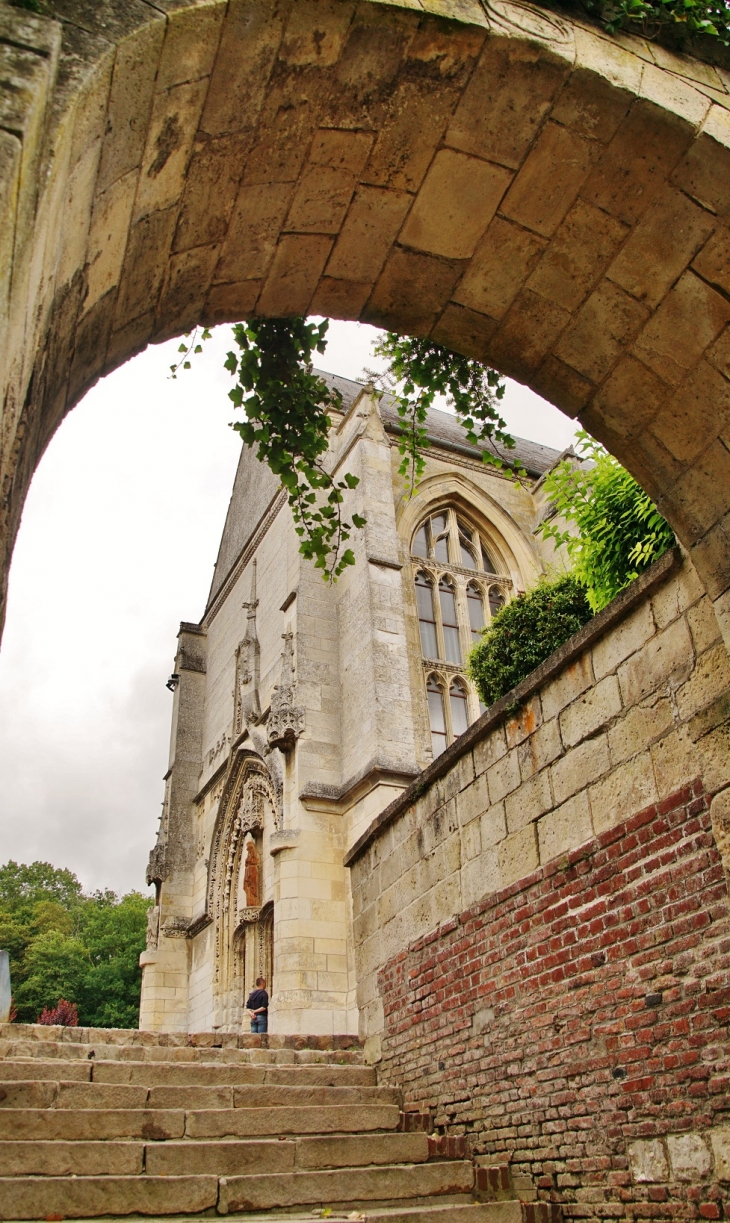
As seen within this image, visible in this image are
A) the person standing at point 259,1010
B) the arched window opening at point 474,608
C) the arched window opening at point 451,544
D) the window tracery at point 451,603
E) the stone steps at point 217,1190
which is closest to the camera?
the stone steps at point 217,1190

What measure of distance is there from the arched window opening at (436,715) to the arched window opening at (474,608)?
150cm

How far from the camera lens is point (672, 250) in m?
2.85

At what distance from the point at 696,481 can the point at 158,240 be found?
6.36ft

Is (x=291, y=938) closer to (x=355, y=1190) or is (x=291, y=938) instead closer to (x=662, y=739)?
(x=355, y=1190)

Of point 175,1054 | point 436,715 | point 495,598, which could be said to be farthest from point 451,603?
point 175,1054

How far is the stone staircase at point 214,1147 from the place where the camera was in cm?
379

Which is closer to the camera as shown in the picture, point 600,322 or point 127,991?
point 600,322

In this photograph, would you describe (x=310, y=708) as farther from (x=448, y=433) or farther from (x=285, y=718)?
(x=448, y=433)

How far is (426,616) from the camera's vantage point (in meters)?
15.0

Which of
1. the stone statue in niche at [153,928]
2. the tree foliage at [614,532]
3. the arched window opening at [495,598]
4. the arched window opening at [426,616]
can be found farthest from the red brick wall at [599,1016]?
the stone statue in niche at [153,928]

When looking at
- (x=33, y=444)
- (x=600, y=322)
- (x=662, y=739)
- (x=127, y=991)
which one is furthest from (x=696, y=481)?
(x=127, y=991)

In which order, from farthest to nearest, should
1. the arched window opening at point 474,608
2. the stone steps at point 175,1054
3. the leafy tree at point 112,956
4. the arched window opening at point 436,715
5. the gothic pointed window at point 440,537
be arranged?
the leafy tree at point 112,956
the gothic pointed window at point 440,537
the arched window opening at point 474,608
the arched window opening at point 436,715
the stone steps at point 175,1054

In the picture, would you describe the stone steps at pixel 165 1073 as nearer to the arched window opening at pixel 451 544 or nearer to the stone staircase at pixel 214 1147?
the stone staircase at pixel 214 1147

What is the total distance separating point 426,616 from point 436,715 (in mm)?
1968
